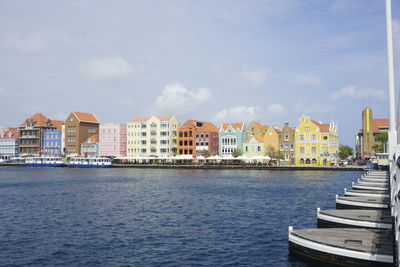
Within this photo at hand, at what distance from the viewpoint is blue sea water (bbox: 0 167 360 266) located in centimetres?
2917

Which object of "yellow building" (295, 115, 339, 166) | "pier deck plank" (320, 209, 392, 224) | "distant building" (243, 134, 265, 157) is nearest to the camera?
"pier deck plank" (320, 209, 392, 224)

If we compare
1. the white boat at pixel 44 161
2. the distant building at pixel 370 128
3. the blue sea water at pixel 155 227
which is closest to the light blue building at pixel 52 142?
the white boat at pixel 44 161

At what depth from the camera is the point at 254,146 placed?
14712 cm

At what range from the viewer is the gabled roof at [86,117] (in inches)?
6993

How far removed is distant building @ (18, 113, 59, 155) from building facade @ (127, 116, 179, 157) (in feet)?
148

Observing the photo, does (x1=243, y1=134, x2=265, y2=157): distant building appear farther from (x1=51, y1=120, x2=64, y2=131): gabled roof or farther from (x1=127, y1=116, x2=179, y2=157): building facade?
(x1=51, y1=120, x2=64, y2=131): gabled roof

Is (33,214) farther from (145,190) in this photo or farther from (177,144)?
(177,144)

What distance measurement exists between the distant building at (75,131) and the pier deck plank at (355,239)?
159 metres

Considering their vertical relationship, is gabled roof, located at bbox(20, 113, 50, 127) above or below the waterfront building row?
above

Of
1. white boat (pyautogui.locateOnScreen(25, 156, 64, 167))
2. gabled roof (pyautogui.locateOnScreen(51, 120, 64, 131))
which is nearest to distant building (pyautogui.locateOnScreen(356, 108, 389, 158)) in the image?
white boat (pyautogui.locateOnScreen(25, 156, 64, 167))

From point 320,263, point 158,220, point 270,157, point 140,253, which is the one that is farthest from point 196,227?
point 270,157

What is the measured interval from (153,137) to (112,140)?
19.9 m

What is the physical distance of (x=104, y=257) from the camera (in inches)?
1156

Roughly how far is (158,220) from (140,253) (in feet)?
41.1
